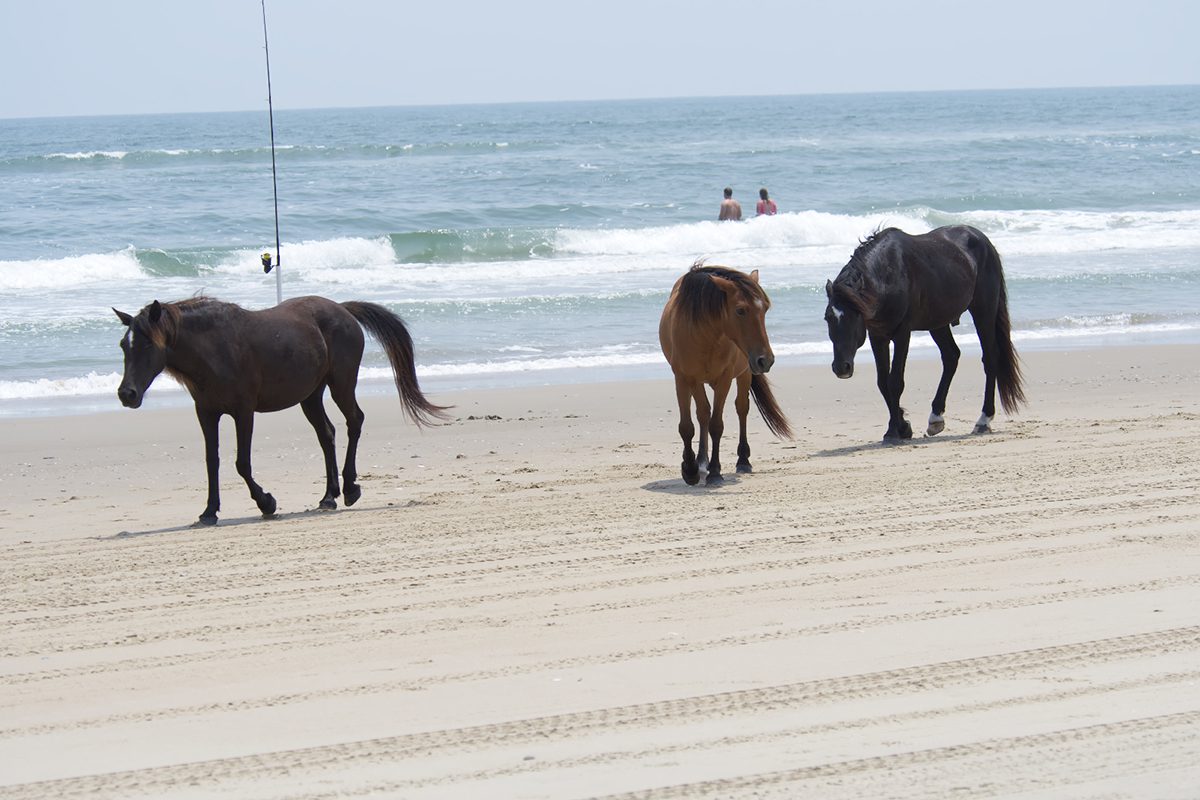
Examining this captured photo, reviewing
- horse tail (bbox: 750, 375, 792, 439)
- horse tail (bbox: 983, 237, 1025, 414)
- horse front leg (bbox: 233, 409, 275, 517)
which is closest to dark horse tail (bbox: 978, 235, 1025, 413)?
horse tail (bbox: 983, 237, 1025, 414)

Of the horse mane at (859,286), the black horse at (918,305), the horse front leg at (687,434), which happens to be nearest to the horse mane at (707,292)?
the horse front leg at (687,434)

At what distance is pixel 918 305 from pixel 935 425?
3.06 feet

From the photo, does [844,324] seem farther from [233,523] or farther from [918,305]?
[233,523]

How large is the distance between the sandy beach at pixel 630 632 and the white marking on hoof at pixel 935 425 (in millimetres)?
794

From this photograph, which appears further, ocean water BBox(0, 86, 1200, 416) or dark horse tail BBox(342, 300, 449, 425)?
ocean water BBox(0, 86, 1200, 416)

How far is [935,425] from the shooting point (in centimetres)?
1021

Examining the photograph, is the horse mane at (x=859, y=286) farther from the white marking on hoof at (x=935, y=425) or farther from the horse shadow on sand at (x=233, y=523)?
the horse shadow on sand at (x=233, y=523)

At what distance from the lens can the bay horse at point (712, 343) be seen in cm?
810

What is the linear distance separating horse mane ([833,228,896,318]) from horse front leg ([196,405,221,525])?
4.17m

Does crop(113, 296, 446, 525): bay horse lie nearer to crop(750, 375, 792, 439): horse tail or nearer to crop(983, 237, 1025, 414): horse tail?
crop(750, 375, 792, 439): horse tail

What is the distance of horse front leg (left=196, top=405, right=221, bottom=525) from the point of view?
7.88 metres

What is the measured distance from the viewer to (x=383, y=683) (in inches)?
178

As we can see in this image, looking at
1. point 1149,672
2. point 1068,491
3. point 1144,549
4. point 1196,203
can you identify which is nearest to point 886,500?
point 1068,491

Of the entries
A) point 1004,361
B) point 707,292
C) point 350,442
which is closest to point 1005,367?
point 1004,361
